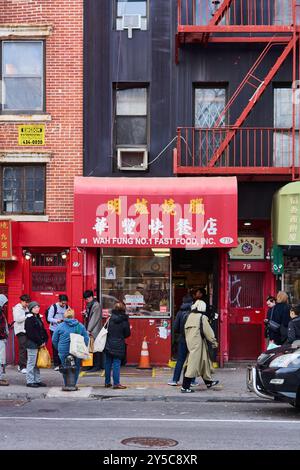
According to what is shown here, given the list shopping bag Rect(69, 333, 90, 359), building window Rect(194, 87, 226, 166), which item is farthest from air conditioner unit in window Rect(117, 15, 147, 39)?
shopping bag Rect(69, 333, 90, 359)

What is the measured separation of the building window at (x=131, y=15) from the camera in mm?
16844

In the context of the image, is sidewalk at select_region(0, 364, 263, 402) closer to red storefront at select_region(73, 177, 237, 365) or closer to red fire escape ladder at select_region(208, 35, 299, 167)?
red storefront at select_region(73, 177, 237, 365)

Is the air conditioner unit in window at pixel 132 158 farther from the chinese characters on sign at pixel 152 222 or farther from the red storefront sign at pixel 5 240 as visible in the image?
the red storefront sign at pixel 5 240

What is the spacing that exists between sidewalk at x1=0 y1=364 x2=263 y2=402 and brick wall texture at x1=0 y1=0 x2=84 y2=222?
4.02 m

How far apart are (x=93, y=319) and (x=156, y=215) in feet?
8.92

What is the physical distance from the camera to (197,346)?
13.0 metres

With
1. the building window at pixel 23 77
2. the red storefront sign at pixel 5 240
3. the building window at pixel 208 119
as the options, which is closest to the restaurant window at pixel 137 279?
the red storefront sign at pixel 5 240

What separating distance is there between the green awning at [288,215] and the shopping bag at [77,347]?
5.11m

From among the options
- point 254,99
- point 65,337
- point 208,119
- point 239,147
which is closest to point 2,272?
point 65,337

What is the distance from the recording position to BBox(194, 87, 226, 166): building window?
16.6 meters

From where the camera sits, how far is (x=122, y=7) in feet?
55.9

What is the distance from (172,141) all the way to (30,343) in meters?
5.99
